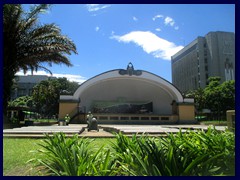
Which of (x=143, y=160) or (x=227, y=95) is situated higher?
(x=227, y=95)

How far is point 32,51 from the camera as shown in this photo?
16.5 metres

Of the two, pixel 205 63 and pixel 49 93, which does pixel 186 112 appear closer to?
pixel 49 93

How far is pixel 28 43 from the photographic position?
16734mm

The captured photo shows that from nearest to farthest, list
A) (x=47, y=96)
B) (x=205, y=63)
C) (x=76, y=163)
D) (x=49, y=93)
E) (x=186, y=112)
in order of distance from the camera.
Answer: (x=76, y=163) → (x=186, y=112) → (x=49, y=93) → (x=47, y=96) → (x=205, y=63)

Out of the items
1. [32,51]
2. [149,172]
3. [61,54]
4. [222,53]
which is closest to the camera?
[149,172]

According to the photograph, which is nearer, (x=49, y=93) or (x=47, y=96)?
Result: (x=49, y=93)

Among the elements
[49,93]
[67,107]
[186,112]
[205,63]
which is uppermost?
[205,63]

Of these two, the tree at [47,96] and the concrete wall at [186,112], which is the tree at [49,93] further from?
the concrete wall at [186,112]

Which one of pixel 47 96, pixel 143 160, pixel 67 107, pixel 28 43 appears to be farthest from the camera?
pixel 47 96

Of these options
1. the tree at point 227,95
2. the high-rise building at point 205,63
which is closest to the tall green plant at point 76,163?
the tree at point 227,95

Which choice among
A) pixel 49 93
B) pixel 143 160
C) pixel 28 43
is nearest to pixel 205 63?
pixel 49 93

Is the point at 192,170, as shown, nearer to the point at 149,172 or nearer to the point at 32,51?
the point at 149,172

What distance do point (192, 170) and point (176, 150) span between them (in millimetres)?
537
